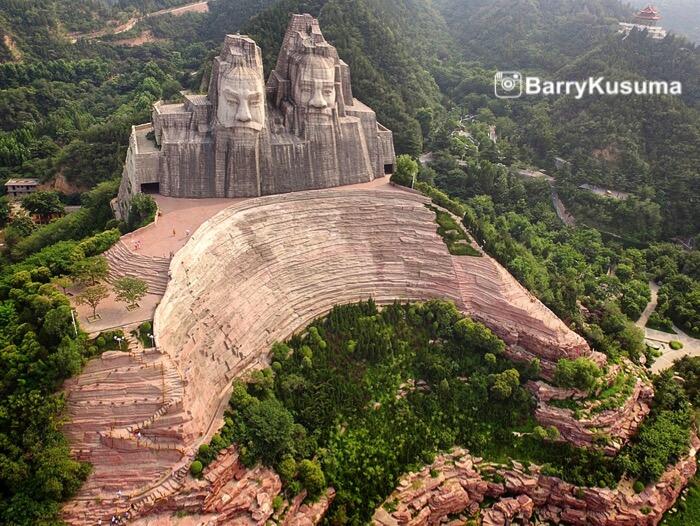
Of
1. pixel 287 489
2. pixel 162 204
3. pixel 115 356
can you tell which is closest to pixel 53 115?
pixel 162 204

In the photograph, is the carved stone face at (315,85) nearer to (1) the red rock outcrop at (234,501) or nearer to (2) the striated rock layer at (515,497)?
(1) the red rock outcrop at (234,501)

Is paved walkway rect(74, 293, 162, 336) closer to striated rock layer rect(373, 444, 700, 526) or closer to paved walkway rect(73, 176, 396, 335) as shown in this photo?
paved walkway rect(73, 176, 396, 335)

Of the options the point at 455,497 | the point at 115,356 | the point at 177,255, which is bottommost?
the point at 455,497

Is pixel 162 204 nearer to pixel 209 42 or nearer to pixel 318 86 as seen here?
pixel 318 86

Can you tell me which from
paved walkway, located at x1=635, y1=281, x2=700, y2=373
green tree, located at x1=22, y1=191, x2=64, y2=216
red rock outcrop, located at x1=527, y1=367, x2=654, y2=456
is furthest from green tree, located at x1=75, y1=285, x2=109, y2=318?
paved walkway, located at x1=635, y1=281, x2=700, y2=373

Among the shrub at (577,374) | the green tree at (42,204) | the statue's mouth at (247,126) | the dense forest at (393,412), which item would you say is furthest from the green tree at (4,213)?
the shrub at (577,374)
